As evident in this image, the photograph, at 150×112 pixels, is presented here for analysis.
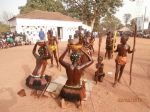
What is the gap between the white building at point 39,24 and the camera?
24.8 meters

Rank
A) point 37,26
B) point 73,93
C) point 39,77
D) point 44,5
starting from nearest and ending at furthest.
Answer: point 73,93
point 39,77
point 37,26
point 44,5

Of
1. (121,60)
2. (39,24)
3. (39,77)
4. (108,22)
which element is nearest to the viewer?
(39,77)

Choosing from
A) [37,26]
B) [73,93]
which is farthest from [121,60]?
[37,26]

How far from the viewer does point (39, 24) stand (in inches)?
1029

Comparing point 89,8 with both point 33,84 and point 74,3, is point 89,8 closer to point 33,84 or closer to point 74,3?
point 74,3

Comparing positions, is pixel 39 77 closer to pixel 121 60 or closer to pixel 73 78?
pixel 73 78

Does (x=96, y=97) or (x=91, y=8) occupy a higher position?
(x=91, y=8)

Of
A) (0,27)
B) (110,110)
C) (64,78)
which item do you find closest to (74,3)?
(0,27)

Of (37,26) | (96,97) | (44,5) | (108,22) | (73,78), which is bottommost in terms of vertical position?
(96,97)

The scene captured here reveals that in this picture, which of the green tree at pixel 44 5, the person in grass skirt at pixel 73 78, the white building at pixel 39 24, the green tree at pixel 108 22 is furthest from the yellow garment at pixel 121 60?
the green tree at pixel 44 5

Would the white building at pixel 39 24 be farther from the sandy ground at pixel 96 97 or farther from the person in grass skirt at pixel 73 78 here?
the person in grass skirt at pixel 73 78

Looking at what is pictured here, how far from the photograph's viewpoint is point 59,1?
43.8 m

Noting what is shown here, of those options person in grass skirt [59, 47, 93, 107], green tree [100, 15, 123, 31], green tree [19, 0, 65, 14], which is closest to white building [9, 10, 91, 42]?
green tree [100, 15, 123, 31]

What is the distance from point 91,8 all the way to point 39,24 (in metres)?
16.9
